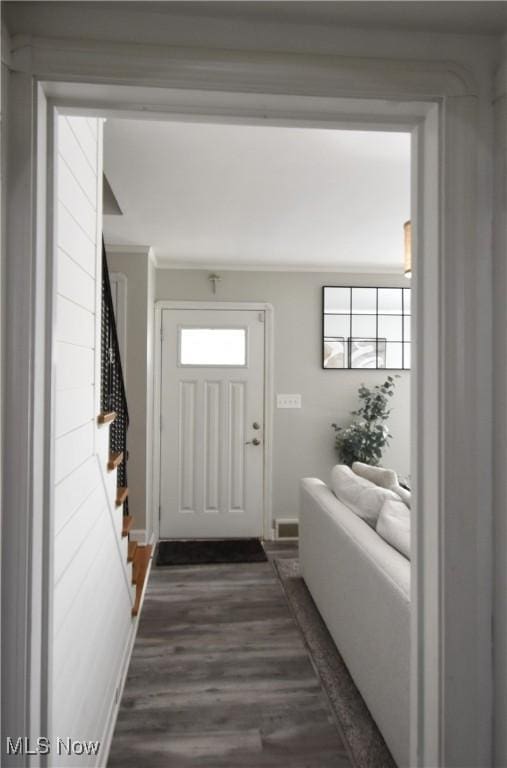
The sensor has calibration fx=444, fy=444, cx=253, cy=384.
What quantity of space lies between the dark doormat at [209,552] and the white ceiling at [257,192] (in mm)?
2490

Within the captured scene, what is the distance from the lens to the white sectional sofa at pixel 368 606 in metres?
1.51

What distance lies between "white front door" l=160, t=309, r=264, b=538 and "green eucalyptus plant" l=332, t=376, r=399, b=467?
765 millimetres

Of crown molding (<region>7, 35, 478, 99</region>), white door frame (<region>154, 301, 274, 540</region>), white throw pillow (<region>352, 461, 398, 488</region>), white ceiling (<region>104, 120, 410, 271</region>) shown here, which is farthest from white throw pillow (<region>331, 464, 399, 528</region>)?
crown molding (<region>7, 35, 478, 99</region>)

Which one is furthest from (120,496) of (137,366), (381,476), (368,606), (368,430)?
(368,430)

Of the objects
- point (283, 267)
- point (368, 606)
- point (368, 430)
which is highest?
point (283, 267)

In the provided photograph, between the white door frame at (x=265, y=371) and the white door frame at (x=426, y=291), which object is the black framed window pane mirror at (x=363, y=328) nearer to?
the white door frame at (x=265, y=371)

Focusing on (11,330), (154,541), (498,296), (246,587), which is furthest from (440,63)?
(154,541)

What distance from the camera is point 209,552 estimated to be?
12.1 ft

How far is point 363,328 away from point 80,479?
3305 mm

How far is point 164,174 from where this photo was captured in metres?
2.31

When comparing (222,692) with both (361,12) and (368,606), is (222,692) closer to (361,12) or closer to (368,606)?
(368,606)

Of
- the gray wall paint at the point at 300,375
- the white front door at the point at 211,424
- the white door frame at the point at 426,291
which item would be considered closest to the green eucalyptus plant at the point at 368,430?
the gray wall paint at the point at 300,375

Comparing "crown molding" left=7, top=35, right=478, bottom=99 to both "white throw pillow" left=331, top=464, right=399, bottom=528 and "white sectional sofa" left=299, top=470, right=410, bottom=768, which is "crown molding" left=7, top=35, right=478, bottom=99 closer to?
"white sectional sofa" left=299, top=470, right=410, bottom=768

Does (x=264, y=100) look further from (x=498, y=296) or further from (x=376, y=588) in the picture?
(x=376, y=588)
